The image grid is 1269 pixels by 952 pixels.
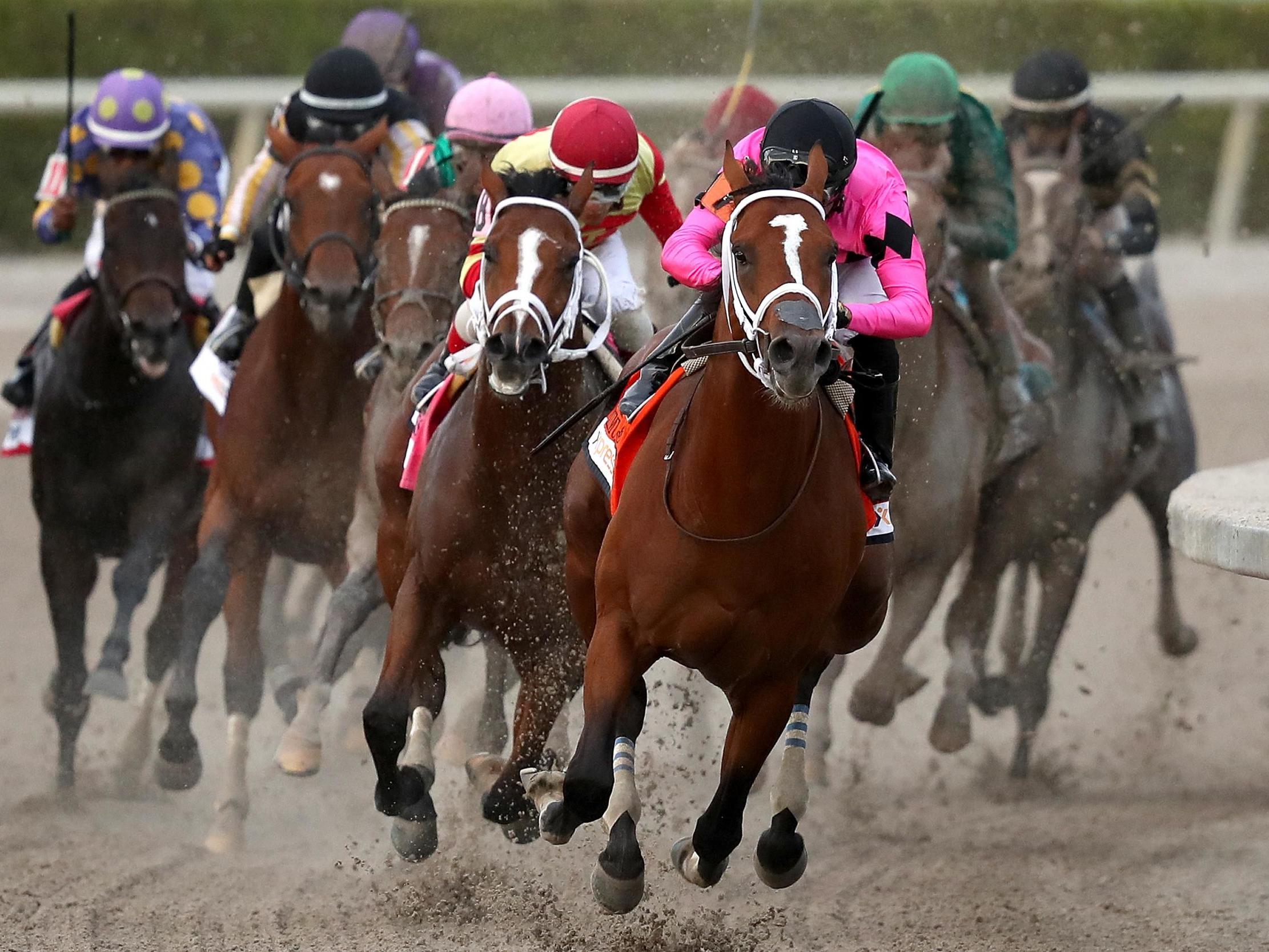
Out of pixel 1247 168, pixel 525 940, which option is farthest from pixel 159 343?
pixel 1247 168

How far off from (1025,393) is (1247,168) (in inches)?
283

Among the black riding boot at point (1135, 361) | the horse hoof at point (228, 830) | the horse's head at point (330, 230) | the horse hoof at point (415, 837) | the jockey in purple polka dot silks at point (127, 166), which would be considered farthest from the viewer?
the black riding boot at point (1135, 361)

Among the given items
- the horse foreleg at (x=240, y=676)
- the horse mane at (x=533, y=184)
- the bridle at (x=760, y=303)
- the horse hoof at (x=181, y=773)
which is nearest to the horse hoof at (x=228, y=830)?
the horse foreleg at (x=240, y=676)

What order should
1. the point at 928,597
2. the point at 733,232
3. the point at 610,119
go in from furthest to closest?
the point at 928,597, the point at 610,119, the point at 733,232

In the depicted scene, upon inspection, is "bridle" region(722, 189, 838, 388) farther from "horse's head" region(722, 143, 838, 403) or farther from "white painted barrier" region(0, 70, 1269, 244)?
"white painted barrier" region(0, 70, 1269, 244)

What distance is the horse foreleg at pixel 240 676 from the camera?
6844mm

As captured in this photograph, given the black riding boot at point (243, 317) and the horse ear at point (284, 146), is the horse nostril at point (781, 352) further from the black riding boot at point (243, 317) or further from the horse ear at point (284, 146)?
the black riding boot at point (243, 317)

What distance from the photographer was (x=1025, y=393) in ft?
24.7

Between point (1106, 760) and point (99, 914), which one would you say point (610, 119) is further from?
point (1106, 760)

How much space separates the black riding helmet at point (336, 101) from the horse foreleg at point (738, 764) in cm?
310

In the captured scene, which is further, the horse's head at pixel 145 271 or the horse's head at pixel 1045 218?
the horse's head at pixel 1045 218

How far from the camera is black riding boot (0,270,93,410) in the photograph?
26.3 feet

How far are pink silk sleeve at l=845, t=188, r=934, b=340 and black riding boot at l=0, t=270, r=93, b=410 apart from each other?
13.9 ft

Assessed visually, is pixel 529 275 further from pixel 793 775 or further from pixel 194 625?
pixel 194 625
